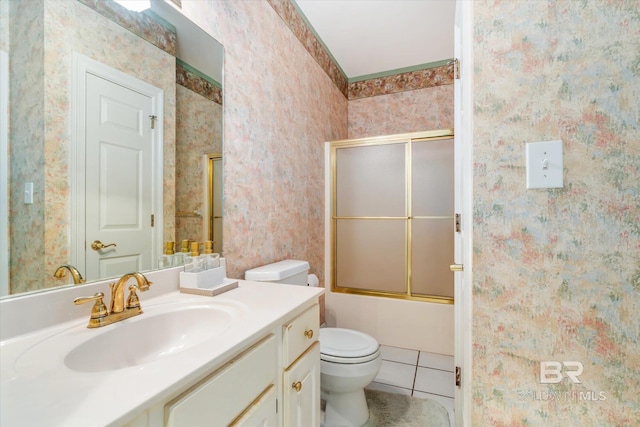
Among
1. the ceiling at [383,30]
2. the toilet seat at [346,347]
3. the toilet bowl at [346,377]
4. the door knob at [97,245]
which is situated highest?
the ceiling at [383,30]

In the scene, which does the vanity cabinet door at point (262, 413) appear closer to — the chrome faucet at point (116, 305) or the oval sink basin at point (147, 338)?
the oval sink basin at point (147, 338)

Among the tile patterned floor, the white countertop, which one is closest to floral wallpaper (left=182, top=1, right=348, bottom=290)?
the white countertop

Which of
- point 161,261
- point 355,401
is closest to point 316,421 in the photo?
point 355,401

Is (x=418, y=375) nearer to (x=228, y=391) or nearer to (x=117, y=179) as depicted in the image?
(x=228, y=391)

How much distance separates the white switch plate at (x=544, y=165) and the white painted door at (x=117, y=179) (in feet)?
4.13

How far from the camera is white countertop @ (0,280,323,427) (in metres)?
0.44

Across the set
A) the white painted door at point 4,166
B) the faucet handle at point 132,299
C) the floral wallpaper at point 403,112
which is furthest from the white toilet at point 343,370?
the floral wallpaper at point 403,112

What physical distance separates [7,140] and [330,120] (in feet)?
7.67

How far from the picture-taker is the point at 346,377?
55.1 inches

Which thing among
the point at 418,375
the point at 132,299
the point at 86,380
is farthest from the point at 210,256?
the point at 418,375

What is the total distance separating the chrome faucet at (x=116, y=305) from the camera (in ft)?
2.63

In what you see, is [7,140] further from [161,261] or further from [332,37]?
[332,37]

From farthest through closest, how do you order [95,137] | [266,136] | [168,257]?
[266,136] < [168,257] < [95,137]

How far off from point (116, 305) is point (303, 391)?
0.69 metres
